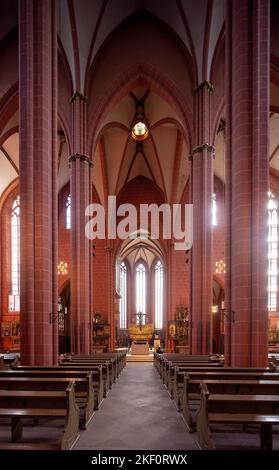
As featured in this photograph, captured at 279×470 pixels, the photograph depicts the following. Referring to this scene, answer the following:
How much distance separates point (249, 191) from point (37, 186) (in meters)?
5.55

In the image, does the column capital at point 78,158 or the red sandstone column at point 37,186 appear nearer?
the red sandstone column at point 37,186

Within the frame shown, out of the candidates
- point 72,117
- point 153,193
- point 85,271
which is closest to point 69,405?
point 85,271

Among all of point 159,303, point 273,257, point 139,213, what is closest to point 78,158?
point 139,213

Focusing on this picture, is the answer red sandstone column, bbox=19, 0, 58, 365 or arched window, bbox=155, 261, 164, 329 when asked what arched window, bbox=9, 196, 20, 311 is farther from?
arched window, bbox=155, 261, 164, 329

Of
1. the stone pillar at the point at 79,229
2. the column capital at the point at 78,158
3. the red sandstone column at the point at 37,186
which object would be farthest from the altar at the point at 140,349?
the red sandstone column at the point at 37,186

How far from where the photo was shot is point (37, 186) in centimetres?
1047

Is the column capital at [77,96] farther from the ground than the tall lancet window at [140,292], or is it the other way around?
the column capital at [77,96]

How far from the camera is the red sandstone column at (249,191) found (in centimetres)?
915

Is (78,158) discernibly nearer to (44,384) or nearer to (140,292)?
(44,384)

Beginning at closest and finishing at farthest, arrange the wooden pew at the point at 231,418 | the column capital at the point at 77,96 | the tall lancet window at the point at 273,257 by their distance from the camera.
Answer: the wooden pew at the point at 231,418 → the column capital at the point at 77,96 → the tall lancet window at the point at 273,257

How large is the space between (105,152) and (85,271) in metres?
12.0

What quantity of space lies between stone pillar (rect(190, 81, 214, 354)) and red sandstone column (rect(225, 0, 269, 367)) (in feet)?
20.6

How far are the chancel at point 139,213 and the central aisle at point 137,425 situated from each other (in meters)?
0.05

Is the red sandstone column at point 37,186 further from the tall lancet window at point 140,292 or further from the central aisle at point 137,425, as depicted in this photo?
the tall lancet window at point 140,292
